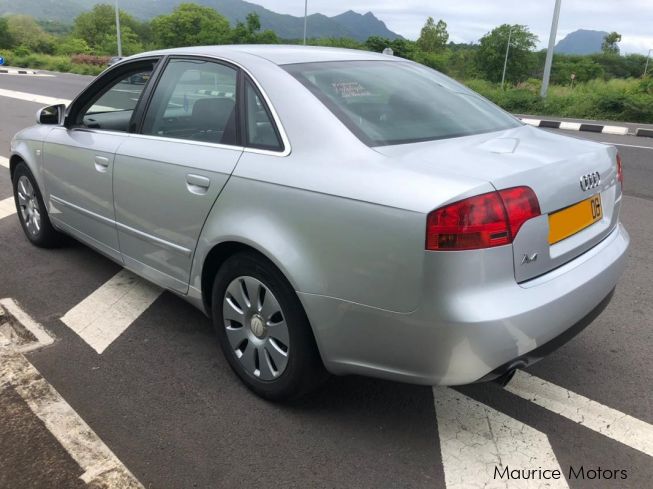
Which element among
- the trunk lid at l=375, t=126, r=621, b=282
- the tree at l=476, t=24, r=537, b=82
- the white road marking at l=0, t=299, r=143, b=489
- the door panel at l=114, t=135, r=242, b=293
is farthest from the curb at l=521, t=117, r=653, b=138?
the tree at l=476, t=24, r=537, b=82

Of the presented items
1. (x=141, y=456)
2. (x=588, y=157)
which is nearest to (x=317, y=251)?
(x=141, y=456)

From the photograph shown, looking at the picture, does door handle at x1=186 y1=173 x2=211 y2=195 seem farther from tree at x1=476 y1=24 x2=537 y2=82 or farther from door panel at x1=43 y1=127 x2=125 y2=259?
tree at x1=476 y1=24 x2=537 y2=82

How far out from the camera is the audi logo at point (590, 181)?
7.58ft

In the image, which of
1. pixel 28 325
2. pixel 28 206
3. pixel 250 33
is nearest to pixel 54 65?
pixel 250 33

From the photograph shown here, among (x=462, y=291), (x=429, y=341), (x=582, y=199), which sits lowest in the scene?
(x=429, y=341)

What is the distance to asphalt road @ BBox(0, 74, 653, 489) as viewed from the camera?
222 cm

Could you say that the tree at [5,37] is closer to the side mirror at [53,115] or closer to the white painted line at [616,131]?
the white painted line at [616,131]

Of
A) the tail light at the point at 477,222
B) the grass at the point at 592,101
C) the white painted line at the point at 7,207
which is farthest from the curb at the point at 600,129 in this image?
the tail light at the point at 477,222

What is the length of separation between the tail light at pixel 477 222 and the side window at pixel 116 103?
2.17 meters

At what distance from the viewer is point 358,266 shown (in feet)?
6.80

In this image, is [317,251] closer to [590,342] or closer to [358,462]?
[358,462]

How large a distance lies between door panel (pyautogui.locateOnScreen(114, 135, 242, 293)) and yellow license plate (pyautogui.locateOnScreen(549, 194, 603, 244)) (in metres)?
1.35

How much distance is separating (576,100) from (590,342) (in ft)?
51.3

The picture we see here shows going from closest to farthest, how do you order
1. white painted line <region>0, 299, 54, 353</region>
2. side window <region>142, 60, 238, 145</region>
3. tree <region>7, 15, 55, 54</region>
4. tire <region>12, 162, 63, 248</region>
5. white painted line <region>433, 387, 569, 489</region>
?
white painted line <region>433, 387, 569, 489</region> → side window <region>142, 60, 238, 145</region> → white painted line <region>0, 299, 54, 353</region> → tire <region>12, 162, 63, 248</region> → tree <region>7, 15, 55, 54</region>
